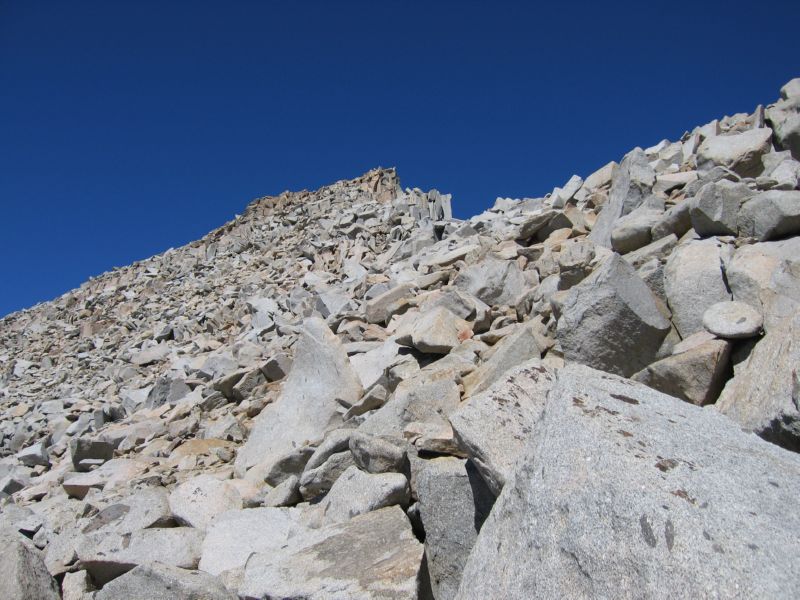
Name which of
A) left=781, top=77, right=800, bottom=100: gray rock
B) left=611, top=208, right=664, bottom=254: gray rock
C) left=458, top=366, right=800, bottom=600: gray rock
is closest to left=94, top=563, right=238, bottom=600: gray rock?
left=458, top=366, right=800, bottom=600: gray rock

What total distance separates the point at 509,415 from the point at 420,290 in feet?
21.6

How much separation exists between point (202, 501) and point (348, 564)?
263cm

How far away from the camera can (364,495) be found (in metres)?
3.75

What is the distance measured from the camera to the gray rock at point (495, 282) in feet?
26.7

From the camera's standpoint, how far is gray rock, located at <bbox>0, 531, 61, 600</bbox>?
4234 millimetres

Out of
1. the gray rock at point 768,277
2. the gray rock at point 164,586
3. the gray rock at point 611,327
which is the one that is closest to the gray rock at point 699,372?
the gray rock at point 768,277

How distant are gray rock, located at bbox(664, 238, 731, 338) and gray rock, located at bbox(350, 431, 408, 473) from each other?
8.49ft

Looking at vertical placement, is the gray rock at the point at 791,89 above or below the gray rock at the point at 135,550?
above

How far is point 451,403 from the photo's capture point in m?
4.95

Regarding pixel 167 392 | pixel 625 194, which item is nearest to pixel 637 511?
pixel 625 194

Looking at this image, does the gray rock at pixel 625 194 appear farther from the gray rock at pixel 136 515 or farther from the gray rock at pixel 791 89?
the gray rock at pixel 136 515

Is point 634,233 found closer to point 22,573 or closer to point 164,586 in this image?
point 164,586

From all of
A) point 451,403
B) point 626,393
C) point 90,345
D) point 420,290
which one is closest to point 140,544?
Answer: point 451,403

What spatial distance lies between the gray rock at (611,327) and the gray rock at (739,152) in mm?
5045
